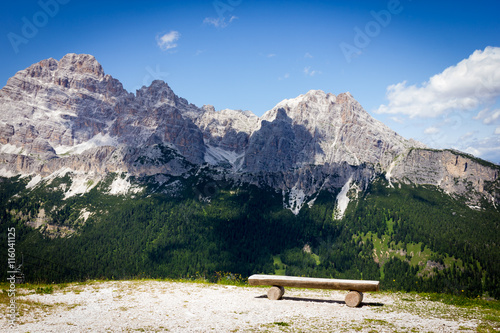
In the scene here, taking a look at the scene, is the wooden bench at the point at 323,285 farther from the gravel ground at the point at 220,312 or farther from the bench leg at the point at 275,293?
the gravel ground at the point at 220,312

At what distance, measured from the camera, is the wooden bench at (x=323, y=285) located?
2241 centimetres

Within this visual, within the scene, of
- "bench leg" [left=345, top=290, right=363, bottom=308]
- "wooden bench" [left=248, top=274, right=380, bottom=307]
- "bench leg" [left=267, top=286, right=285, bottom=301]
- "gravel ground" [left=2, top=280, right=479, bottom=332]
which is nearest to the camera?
"gravel ground" [left=2, top=280, right=479, bottom=332]

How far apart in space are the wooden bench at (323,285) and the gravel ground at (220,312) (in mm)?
729

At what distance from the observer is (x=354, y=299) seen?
22.3 m

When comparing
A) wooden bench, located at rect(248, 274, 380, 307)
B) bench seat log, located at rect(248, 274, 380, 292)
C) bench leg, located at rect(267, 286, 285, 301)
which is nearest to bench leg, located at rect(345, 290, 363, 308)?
wooden bench, located at rect(248, 274, 380, 307)

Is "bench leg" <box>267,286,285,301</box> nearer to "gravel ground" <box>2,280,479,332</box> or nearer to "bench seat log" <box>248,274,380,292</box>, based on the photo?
"bench seat log" <box>248,274,380,292</box>

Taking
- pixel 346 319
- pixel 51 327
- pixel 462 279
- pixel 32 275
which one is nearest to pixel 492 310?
pixel 346 319

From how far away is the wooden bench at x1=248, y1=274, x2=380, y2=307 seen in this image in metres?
22.4

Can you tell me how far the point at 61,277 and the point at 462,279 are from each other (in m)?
229

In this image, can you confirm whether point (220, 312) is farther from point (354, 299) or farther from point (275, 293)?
point (354, 299)

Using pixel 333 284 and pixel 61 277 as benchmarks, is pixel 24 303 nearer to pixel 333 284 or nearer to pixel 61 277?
pixel 333 284

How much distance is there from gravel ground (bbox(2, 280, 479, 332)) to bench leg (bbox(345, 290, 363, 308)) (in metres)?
0.41

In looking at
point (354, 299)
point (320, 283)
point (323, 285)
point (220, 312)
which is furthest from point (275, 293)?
point (354, 299)

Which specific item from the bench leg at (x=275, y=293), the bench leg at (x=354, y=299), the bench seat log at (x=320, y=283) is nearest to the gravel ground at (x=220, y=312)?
the bench leg at (x=354, y=299)
